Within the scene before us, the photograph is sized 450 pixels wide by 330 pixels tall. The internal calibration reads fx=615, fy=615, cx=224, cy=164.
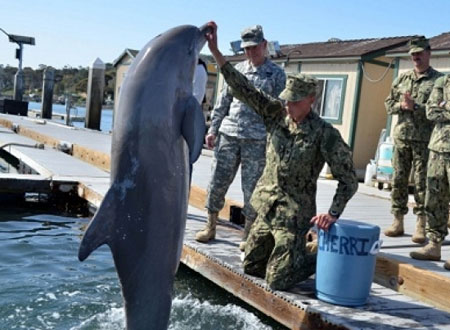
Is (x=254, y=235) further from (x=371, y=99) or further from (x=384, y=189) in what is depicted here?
(x=371, y=99)

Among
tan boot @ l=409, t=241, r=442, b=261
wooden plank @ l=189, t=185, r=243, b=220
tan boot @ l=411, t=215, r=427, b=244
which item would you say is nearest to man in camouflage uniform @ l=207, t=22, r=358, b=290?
tan boot @ l=409, t=241, r=442, b=261

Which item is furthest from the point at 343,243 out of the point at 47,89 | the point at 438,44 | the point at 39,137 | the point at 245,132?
the point at 47,89

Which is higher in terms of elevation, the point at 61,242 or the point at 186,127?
the point at 186,127

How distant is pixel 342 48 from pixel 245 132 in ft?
34.6

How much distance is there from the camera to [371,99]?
14.5 metres

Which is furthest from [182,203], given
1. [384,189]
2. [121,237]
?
[384,189]

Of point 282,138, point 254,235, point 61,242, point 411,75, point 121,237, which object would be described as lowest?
point 61,242

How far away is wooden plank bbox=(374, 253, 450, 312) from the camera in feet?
16.3

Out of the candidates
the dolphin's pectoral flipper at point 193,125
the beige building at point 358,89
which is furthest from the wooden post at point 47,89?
the dolphin's pectoral flipper at point 193,125

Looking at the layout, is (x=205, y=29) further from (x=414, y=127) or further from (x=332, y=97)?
(x=332, y=97)

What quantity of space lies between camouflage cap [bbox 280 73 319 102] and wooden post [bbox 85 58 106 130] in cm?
2134

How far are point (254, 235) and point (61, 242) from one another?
365 cm

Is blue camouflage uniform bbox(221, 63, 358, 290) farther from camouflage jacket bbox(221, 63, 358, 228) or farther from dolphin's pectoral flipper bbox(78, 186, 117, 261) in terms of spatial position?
dolphin's pectoral flipper bbox(78, 186, 117, 261)

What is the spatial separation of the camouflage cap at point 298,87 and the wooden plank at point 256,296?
1.62 meters
